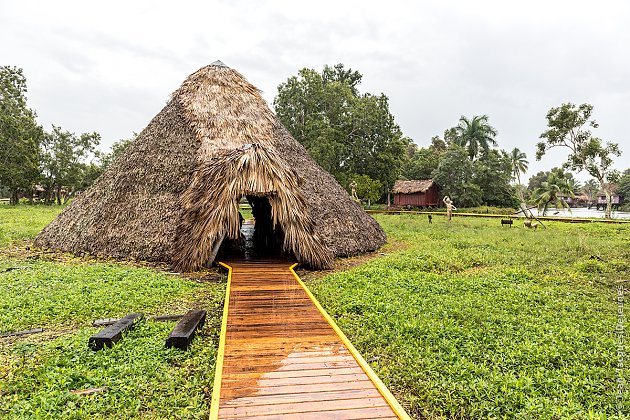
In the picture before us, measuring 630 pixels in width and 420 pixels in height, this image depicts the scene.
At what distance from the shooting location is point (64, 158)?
32.6m

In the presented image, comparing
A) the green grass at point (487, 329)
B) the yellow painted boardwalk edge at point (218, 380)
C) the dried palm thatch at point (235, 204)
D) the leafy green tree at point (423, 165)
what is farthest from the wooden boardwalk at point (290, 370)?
the leafy green tree at point (423, 165)

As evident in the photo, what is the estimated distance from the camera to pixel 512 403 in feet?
12.2

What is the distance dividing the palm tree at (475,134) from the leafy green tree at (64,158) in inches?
1633

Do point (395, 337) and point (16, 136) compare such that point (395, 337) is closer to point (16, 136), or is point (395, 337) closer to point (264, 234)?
point (264, 234)

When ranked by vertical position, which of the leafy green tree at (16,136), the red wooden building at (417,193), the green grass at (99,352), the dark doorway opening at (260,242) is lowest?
the green grass at (99,352)

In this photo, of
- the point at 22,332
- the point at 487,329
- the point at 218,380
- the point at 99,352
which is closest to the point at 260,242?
the point at 22,332

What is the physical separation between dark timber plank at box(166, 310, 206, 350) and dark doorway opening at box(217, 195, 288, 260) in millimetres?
4790

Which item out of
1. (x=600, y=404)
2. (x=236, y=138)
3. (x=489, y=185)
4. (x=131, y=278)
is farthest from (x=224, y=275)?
(x=489, y=185)

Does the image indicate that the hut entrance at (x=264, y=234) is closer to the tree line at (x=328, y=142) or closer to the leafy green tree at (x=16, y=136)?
the tree line at (x=328, y=142)

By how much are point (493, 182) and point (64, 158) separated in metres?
40.8

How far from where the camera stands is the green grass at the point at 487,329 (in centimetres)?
386

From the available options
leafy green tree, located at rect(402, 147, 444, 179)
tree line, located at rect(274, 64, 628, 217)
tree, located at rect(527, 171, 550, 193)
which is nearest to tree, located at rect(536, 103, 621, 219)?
tree line, located at rect(274, 64, 628, 217)

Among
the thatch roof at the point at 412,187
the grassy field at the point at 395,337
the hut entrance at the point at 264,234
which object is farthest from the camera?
the thatch roof at the point at 412,187

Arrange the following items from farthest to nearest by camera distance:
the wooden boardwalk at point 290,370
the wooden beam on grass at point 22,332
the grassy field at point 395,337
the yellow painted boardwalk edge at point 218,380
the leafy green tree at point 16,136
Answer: the leafy green tree at point 16,136 < the wooden beam on grass at point 22,332 < the grassy field at point 395,337 < the wooden boardwalk at point 290,370 < the yellow painted boardwalk edge at point 218,380
